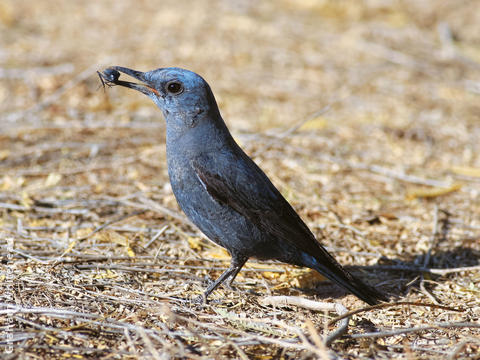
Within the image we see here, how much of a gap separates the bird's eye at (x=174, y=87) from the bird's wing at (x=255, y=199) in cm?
48

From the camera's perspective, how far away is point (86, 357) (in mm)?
2955

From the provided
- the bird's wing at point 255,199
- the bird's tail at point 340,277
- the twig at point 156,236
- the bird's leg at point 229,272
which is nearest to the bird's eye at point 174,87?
the bird's wing at point 255,199

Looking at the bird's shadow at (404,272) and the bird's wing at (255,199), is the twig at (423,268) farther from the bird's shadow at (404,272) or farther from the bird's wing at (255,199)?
the bird's wing at (255,199)

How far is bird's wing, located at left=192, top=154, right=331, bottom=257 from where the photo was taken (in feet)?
12.2

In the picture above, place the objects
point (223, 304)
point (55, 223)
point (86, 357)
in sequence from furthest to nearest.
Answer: point (55, 223) < point (223, 304) < point (86, 357)

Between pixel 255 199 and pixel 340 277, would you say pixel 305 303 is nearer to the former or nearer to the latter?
pixel 340 277

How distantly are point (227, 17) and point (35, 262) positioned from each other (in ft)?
23.3

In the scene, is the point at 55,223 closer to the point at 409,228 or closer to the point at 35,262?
the point at 35,262

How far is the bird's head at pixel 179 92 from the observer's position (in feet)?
12.6

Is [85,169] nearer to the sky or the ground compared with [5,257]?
nearer to the sky

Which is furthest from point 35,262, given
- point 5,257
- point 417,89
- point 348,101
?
point 417,89

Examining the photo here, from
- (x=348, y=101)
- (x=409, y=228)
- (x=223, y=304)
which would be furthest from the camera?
(x=348, y=101)

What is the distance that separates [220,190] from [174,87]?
0.74 meters

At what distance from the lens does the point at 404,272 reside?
447 cm
